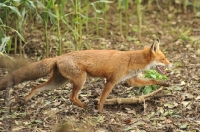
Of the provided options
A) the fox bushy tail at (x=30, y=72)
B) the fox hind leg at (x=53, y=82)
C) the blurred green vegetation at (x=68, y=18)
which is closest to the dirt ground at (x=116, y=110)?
the fox hind leg at (x=53, y=82)

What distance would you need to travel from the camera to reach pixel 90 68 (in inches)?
295

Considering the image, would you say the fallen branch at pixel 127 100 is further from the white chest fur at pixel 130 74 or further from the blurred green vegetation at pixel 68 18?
the blurred green vegetation at pixel 68 18

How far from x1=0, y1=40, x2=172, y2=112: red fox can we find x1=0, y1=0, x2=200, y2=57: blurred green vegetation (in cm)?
66

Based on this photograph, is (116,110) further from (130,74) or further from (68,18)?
(68,18)

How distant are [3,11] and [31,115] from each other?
122 inches

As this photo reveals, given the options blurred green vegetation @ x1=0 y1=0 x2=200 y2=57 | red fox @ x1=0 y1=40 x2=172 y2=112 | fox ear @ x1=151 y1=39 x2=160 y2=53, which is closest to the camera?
red fox @ x1=0 y1=40 x2=172 y2=112

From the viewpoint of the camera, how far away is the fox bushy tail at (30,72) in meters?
7.16

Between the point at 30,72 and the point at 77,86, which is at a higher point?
the point at 30,72

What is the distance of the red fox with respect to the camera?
24.0 feet

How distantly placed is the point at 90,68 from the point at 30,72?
3.29 feet

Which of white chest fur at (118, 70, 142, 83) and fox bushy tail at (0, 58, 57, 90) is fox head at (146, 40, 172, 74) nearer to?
white chest fur at (118, 70, 142, 83)

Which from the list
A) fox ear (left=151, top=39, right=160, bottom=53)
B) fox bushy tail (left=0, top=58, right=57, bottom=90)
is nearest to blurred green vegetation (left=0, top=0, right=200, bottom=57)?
fox bushy tail (left=0, top=58, right=57, bottom=90)

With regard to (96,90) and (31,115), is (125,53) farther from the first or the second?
(31,115)

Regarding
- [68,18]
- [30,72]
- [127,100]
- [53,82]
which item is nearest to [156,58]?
[127,100]
